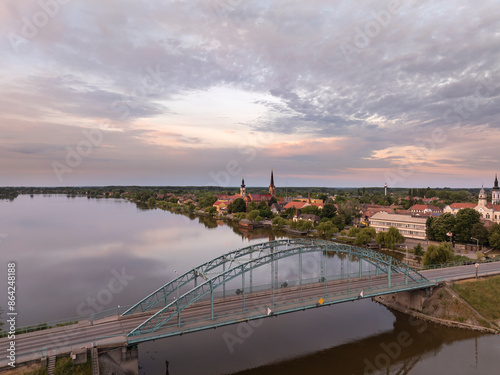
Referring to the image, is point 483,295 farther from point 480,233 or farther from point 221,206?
point 221,206

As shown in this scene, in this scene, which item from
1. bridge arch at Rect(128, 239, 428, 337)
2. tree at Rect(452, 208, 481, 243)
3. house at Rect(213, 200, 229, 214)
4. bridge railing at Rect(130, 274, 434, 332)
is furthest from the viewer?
house at Rect(213, 200, 229, 214)

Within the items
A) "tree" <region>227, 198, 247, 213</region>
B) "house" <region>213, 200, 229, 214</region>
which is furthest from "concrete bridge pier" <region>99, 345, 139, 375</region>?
"house" <region>213, 200, 229, 214</region>

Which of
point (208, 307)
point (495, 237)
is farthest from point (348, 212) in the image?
Result: point (208, 307)

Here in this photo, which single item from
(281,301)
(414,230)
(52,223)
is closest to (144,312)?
(281,301)

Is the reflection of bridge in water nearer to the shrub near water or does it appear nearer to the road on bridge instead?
the road on bridge

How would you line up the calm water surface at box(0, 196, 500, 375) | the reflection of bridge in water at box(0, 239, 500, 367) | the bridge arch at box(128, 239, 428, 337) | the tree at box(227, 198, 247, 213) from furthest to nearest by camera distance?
1. the tree at box(227, 198, 247, 213)
2. the calm water surface at box(0, 196, 500, 375)
3. the bridge arch at box(128, 239, 428, 337)
4. the reflection of bridge in water at box(0, 239, 500, 367)

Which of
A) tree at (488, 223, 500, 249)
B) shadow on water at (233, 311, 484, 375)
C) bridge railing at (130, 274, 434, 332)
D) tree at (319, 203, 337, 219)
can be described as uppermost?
tree at (319, 203, 337, 219)
